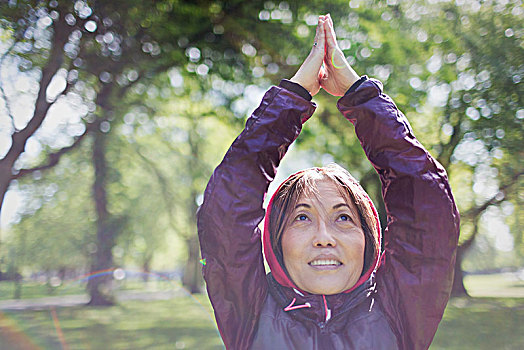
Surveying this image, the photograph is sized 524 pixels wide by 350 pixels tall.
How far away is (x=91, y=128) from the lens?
346 inches

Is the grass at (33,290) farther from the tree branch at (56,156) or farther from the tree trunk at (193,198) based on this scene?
the tree branch at (56,156)

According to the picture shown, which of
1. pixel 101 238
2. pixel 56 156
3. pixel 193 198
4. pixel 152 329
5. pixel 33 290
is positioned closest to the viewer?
pixel 56 156

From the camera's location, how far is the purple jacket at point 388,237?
1.16m

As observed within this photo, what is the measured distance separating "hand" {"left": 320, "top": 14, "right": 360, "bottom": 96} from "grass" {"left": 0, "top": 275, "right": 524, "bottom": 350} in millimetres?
6833

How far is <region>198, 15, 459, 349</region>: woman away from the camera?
1161 millimetres

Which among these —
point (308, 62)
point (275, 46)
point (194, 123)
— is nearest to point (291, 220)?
point (308, 62)

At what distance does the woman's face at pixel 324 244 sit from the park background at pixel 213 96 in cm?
660

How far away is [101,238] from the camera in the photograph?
10594mm

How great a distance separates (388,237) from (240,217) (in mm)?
396

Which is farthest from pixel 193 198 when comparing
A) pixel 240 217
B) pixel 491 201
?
pixel 240 217

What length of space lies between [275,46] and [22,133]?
166 inches

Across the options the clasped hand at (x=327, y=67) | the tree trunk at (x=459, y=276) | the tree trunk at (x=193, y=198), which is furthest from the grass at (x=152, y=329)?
the clasped hand at (x=327, y=67)

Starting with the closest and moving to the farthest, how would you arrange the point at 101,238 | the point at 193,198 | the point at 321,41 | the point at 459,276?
1. the point at 321,41
2. the point at 101,238
3. the point at 459,276
4. the point at 193,198

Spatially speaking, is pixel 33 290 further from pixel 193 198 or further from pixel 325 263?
pixel 325 263
